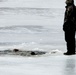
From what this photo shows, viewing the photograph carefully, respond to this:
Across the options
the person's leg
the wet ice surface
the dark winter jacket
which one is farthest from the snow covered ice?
the dark winter jacket

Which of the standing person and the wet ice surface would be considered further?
the standing person

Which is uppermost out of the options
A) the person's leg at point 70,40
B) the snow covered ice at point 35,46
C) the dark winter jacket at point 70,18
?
the dark winter jacket at point 70,18

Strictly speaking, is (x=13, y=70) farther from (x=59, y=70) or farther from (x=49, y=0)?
(x=49, y=0)

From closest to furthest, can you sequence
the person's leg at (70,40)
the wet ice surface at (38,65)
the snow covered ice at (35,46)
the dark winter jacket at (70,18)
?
1. the wet ice surface at (38,65)
2. the snow covered ice at (35,46)
3. the dark winter jacket at (70,18)
4. the person's leg at (70,40)

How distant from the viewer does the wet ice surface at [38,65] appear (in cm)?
780

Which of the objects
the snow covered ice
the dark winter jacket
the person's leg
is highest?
the dark winter jacket

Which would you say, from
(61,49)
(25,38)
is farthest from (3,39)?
(61,49)

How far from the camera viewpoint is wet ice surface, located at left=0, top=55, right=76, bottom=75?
7.80 m

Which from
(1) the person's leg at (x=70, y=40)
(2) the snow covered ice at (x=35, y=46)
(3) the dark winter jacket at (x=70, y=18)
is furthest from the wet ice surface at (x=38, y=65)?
(3) the dark winter jacket at (x=70, y=18)

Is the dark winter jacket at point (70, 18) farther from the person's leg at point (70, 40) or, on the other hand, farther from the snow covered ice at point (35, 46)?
the snow covered ice at point (35, 46)

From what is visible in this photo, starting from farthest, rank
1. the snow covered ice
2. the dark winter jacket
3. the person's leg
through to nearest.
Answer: the person's leg, the dark winter jacket, the snow covered ice

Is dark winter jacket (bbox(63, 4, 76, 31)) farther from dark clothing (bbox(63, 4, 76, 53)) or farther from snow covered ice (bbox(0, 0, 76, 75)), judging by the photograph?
snow covered ice (bbox(0, 0, 76, 75))

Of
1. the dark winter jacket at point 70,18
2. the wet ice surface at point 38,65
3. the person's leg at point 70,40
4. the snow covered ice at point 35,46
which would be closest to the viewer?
the wet ice surface at point 38,65

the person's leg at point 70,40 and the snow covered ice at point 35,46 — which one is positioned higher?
the person's leg at point 70,40
